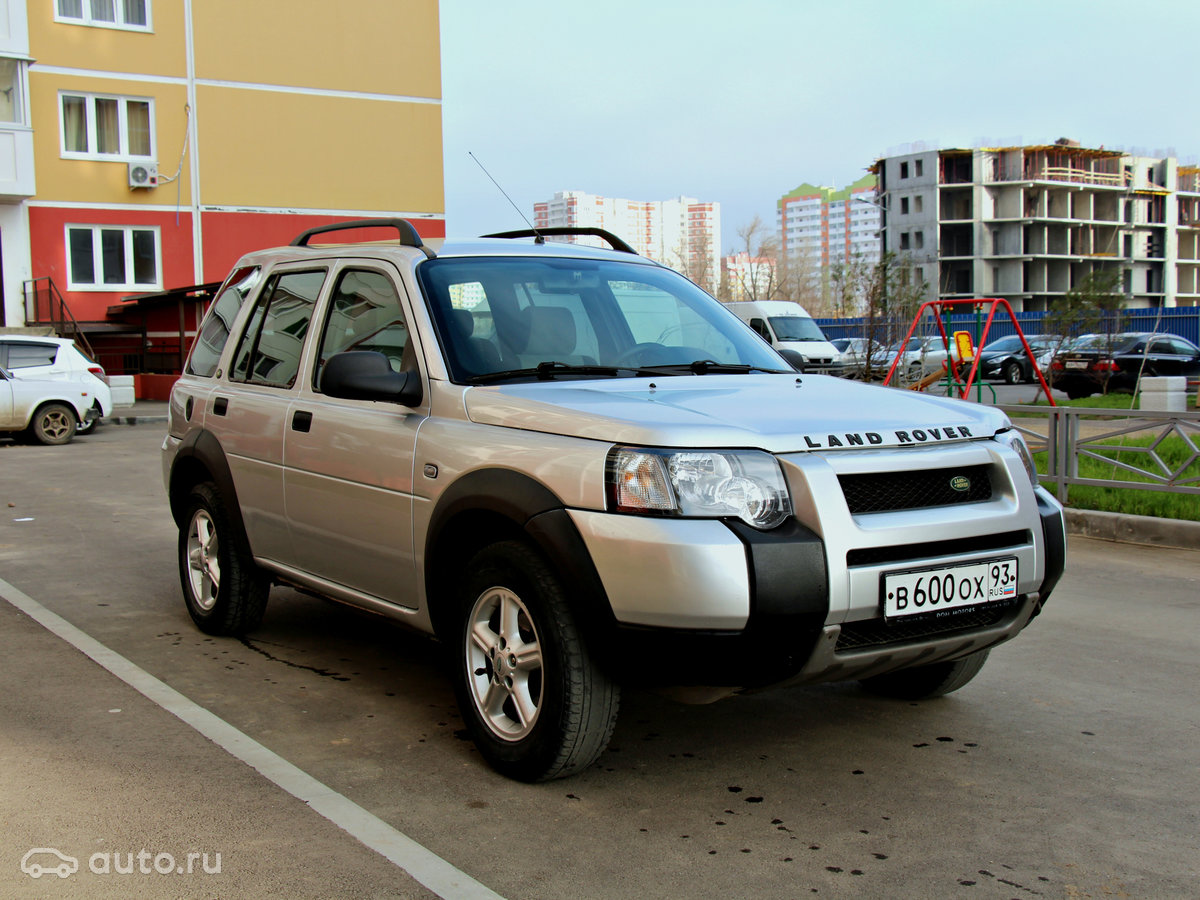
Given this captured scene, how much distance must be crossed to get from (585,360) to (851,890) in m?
2.18

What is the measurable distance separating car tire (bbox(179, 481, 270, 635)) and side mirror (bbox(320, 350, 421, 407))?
161cm

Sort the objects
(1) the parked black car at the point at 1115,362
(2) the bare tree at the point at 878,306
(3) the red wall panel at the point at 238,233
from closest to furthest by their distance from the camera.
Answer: (2) the bare tree at the point at 878,306 → (1) the parked black car at the point at 1115,362 → (3) the red wall panel at the point at 238,233

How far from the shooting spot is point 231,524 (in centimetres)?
563

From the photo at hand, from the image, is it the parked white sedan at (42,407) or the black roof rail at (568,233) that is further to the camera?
the parked white sedan at (42,407)

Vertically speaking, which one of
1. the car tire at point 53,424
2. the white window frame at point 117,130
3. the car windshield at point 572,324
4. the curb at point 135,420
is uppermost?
the white window frame at point 117,130

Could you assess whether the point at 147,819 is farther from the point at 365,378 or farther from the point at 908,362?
the point at 908,362

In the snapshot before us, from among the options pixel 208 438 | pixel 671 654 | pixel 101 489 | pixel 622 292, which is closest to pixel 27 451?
pixel 101 489

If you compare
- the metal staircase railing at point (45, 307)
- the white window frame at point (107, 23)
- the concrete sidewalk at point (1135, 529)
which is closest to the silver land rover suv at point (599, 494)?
the concrete sidewalk at point (1135, 529)

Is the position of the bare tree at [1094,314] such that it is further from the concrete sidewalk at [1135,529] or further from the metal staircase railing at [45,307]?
the metal staircase railing at [45,307]

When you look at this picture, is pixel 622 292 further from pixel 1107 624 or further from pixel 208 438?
pixel 1107 624

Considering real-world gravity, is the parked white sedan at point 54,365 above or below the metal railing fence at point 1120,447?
above

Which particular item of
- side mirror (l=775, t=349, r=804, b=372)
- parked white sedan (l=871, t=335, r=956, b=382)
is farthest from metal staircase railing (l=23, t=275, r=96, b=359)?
side mirror (l=775, t=349, r=804, b=372)

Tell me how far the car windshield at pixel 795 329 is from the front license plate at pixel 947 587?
24.7 meters

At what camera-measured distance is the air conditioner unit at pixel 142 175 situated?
30469 mm
